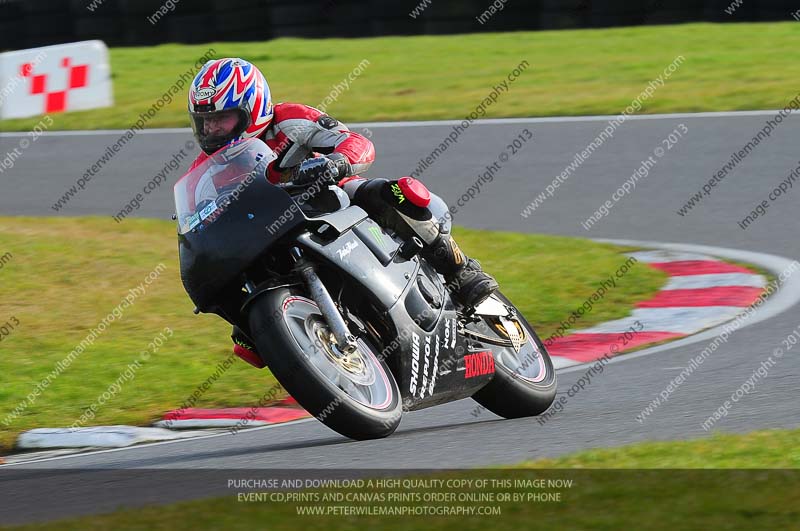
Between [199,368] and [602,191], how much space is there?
15.7 feet

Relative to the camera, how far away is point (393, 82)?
16531 millimetres

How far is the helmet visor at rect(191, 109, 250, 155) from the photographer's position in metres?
5.20

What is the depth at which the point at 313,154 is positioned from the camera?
5.40 m

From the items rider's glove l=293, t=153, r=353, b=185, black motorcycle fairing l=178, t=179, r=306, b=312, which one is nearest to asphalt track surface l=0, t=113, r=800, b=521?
black motorcycle fairing l=178, t=179, r=306, b=312

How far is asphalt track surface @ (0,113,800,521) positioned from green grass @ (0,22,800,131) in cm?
83

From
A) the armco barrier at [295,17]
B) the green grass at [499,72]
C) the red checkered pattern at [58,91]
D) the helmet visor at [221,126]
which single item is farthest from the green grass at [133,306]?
the armco barrier at [295,17]

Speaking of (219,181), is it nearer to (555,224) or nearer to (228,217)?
(228,217)

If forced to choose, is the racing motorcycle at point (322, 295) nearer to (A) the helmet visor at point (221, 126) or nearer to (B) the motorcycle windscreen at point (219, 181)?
(B) the motorcycle windscreen at point (219, 181)

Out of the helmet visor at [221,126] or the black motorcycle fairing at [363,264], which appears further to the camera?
the helmet visor at [221,126]
